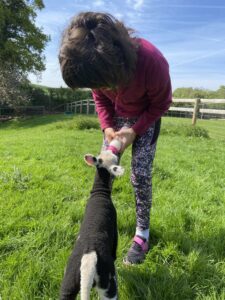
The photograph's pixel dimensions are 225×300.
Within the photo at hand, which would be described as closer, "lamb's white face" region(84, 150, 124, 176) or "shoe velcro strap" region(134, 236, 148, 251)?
"lamb's white face" region(84, 150, 124, 176)

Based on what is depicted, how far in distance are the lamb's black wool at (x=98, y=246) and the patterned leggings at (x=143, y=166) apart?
1.62 ft

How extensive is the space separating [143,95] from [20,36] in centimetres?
2505

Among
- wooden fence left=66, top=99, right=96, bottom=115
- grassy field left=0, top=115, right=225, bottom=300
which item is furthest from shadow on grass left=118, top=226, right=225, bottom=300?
wooden fence left=66, top=99, right=96, bottom=115

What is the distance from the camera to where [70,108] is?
2983 cm

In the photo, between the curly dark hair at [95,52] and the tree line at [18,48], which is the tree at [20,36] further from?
the curly dark hair at [95,52]

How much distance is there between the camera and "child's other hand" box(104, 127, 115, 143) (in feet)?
8.47

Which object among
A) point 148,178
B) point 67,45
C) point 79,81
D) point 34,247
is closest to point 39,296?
point 34,247

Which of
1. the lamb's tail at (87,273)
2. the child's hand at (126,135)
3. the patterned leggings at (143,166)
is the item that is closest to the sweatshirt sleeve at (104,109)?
the patterned leggings at (143,166)

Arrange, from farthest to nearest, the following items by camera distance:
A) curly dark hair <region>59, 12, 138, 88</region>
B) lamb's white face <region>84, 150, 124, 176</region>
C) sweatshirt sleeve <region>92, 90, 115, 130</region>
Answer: sweatshirt sleeve <region>92, 90, 115, 130</region> → lamb's white face <region>84, 150, 124, 176</region> → curly dark hair <region>59, 12, 138, 88</region>

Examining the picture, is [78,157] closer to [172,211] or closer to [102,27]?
[172,211]

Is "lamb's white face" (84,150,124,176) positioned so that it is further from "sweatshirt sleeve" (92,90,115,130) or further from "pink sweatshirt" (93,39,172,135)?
"sweatshirt sleeve" (92,90,115,130)

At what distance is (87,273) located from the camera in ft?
5.17

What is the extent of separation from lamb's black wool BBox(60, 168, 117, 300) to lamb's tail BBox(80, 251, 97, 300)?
0.03m

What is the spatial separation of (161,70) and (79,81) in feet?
2.27
